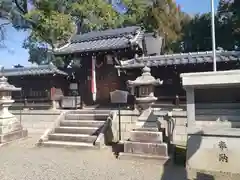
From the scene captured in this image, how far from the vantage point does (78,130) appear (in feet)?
30.9

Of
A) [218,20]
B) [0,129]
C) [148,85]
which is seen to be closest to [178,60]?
[148,85]

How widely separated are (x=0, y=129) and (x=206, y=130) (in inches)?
322

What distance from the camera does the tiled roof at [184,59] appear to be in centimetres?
1060

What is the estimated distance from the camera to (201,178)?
16.8 ft

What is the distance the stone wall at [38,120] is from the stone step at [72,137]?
2539 millimetres

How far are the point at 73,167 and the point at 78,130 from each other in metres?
3.13

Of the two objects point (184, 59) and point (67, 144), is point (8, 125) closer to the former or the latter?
point (67, 144)

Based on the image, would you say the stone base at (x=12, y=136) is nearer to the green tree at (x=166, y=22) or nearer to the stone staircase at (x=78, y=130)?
the stone staircase at (x=78, y=130)

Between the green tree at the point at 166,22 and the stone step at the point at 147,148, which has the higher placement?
the green tree at the point at 166,22

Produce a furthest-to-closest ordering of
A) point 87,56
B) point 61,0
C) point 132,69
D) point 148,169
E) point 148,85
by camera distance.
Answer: point 61,0 < point 87,56 < point 132,69 < point 148,85 < point 148,169

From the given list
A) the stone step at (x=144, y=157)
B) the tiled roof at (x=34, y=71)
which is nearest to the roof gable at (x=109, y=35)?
the tiled roof at (x=34, y=71)

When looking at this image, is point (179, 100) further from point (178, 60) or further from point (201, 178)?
point (201, 178)

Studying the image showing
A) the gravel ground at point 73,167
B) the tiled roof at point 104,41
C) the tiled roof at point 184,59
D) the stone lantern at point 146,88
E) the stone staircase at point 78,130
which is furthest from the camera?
the tiled roof at point 104,41

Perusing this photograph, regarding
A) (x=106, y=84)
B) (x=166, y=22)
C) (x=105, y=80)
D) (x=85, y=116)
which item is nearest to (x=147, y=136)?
(x=85, y=116)
